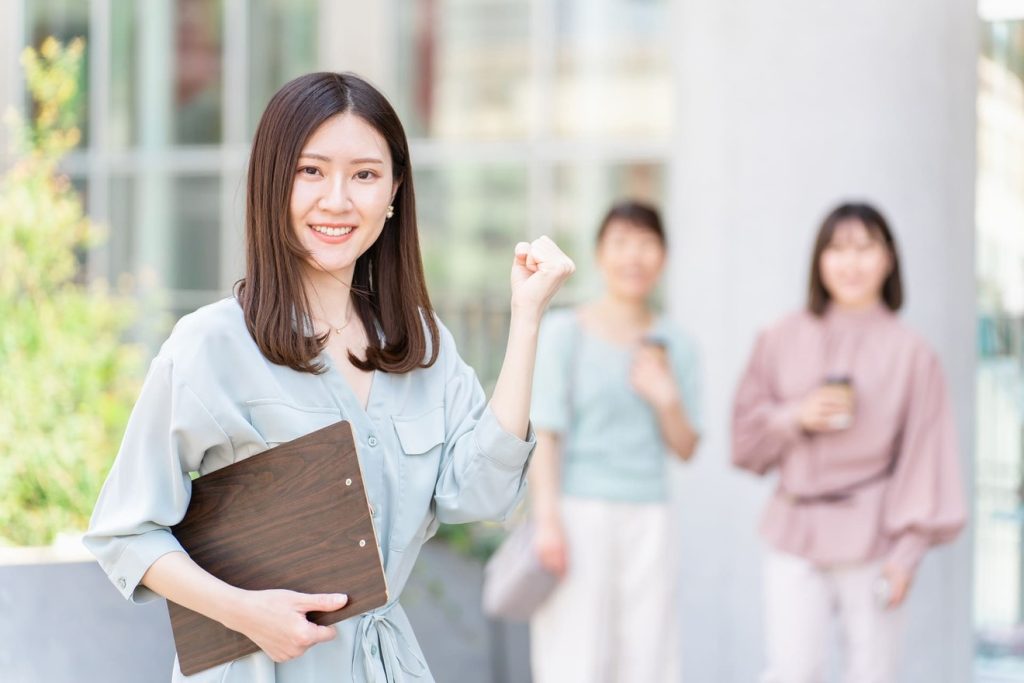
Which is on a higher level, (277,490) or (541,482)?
(277,490)

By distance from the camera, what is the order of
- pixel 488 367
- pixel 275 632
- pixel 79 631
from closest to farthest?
1. pixel 275 632
2. pixel 79 631
3. pixel 488 367

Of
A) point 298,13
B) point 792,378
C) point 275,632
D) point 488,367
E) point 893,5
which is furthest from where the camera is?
point 298,13

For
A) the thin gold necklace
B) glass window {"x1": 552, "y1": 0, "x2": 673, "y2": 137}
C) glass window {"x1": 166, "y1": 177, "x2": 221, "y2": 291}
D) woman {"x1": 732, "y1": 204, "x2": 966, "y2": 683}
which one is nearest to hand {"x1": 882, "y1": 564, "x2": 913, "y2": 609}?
woman {"x1": 732, "y1": 204, "x2": 966, "y2": 683}

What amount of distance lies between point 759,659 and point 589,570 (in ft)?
5.12

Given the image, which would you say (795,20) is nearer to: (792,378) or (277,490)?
(792,378)

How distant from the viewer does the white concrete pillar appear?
5.30 metres

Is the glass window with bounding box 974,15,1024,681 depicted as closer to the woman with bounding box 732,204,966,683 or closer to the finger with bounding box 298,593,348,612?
the woman with bounding box 732,204,966,683

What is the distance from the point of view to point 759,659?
18.1ft

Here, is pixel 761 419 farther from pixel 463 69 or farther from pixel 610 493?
pixel 463 69

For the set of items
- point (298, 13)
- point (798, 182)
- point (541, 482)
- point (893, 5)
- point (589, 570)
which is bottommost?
point (589, 570)

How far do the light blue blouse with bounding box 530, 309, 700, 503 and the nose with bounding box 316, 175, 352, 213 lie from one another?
2451mm

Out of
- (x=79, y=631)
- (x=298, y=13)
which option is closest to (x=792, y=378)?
(x=79, y=631)

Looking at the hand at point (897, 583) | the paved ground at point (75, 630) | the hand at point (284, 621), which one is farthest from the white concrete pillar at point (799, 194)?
the hand at point (284, 621)

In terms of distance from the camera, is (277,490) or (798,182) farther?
(798,182)
